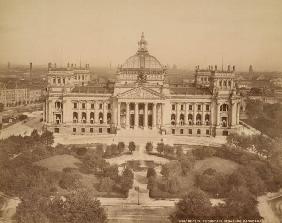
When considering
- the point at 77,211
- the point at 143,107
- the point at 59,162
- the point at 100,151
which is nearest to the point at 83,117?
the point at 143,107

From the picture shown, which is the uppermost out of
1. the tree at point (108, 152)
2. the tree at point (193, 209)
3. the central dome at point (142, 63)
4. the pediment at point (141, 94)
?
the central dome at point (142, 63)

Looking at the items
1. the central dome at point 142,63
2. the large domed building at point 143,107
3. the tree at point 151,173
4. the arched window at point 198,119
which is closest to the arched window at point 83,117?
the large domed building at point 143,107

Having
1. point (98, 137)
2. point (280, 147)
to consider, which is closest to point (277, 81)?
point (280, 147)

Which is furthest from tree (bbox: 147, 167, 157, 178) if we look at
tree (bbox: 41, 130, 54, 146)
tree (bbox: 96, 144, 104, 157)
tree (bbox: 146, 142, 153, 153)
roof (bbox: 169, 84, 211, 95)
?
roof (bbox: 169, 84, 211, 95)

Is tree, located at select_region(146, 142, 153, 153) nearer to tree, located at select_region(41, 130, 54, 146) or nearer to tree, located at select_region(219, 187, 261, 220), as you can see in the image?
tree, located at select_region(41, 130, 54, 146)

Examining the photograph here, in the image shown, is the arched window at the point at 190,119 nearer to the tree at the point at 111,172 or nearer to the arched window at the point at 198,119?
the arched window at the point at 198,119

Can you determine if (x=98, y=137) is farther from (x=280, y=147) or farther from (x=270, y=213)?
(x=270, y=213)
